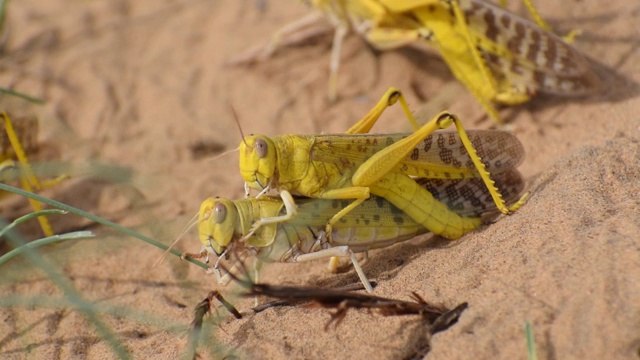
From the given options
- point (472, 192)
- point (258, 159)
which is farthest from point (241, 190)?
point (472, 192)

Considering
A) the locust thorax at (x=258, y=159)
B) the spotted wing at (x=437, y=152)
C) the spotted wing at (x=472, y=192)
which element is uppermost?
the locust thorax at (x=258, y=159)

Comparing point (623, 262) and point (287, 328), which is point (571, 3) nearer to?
point (623, 262)

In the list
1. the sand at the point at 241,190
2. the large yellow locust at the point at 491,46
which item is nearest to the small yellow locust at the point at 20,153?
the sand at the point at 241,190

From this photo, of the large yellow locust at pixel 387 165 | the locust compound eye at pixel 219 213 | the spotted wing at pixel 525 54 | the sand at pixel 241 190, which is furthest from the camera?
the spotted wing at pixel 525 54

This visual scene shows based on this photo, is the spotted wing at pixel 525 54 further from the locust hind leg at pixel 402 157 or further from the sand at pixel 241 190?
the locust hind leg at pixel 402 157

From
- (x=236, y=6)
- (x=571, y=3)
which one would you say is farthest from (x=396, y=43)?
(x=236, y=6)

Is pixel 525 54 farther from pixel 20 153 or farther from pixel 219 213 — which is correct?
pixel 20 153

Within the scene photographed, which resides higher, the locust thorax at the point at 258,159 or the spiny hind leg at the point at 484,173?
the locust thorax at the point at 258,159

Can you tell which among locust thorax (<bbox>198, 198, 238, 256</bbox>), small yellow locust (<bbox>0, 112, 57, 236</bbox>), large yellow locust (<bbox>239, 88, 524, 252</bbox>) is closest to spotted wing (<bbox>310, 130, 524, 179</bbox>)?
large yellow locust (<bbox>239, 88, 524, 252</bbox>)
